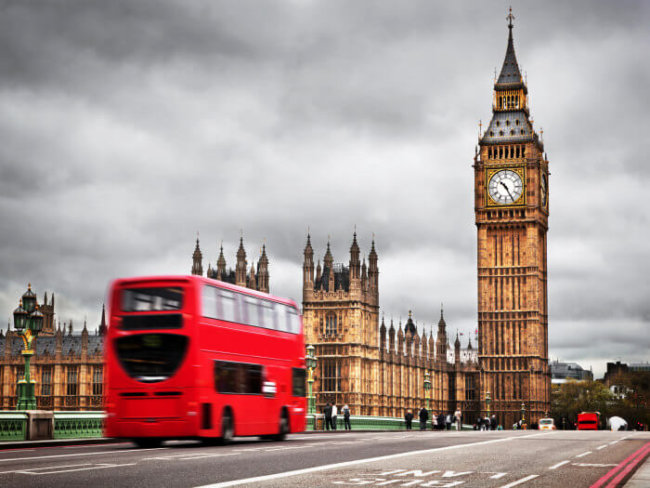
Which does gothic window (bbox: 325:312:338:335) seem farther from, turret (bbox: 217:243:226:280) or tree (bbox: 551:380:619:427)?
tree (bbox: 551:380:619:427)

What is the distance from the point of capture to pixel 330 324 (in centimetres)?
8888

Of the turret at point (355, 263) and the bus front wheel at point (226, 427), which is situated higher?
the turret at point (355, 263)

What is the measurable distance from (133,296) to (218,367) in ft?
7.99

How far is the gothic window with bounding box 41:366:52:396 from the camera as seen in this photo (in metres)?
95.3

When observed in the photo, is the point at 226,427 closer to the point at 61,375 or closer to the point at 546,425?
the point at 546,425

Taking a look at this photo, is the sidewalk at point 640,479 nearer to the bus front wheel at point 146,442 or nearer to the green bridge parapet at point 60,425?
the bus front wheel at point 146,442

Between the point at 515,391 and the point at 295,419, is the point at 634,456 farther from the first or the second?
the point at 515,391

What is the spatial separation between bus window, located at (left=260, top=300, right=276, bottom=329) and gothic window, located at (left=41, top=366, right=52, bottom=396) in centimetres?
7542

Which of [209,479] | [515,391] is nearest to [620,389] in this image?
[515,391]

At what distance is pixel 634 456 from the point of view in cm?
1975

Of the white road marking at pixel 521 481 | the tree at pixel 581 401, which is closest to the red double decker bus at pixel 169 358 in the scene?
the white road marking at pixel 521 481

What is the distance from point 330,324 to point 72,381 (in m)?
25.7

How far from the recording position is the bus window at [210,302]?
21.0 metres

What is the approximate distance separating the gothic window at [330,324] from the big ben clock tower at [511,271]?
17682 millimetres
